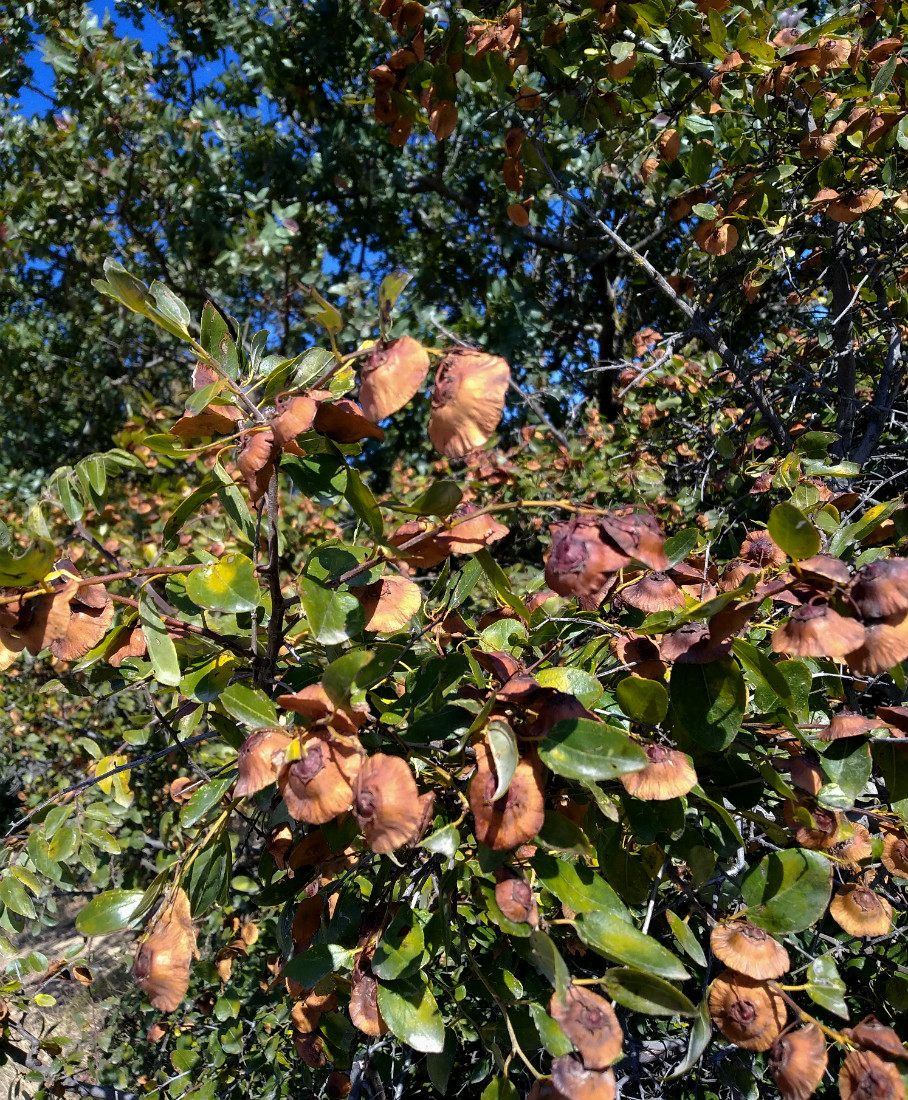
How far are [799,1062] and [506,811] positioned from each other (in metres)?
0.32

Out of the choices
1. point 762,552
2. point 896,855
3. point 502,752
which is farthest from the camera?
point 762,552

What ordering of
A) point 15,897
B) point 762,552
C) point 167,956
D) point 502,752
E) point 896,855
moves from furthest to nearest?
1. point 15,897
2. point 762,552
3. point 896,855
4. point 167,956
5. point 502,752

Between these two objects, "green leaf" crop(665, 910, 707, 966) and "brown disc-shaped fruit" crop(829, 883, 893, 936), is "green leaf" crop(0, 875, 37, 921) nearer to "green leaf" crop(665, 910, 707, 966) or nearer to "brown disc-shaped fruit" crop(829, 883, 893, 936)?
"green leaf" crop(665, 910, 707, 966)

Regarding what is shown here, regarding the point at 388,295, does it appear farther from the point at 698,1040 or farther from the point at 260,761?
the point at 698,1040

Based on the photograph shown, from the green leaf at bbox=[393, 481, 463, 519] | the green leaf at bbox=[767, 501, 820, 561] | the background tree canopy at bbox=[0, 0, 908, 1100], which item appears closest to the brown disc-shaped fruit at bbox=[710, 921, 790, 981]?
the background tree canopy at bbox=[0, 0, 908, 1100]

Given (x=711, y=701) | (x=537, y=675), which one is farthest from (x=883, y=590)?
(x=537, y=675)

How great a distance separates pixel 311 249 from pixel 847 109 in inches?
133

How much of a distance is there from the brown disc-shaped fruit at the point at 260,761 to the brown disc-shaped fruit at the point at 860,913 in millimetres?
573

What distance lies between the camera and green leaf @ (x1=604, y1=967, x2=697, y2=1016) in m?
0.55

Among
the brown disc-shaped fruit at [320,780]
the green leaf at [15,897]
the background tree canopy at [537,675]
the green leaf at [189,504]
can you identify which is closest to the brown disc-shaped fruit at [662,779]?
the background tree canopy at [537,675]

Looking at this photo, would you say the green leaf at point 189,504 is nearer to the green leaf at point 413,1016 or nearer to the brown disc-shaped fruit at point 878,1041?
the green leaf at point 413,1016

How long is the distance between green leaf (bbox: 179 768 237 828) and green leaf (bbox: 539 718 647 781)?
331mm

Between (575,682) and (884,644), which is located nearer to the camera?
(884,644)

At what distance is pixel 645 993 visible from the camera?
57 cm
